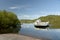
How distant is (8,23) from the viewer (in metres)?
8.27

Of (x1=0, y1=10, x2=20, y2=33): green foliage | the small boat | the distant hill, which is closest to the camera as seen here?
the distant hill

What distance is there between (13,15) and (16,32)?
818 millimetres

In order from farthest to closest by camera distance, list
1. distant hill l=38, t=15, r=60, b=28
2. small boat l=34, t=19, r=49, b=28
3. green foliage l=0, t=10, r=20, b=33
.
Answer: small boat l=34, t=19, r=49, b=28
green foliage l=0, t=10, r=20, b=33
distant hill l=38, t=15, r=60, b=28

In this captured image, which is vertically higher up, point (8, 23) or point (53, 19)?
point (53, 19)

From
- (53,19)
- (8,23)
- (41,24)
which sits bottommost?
(41,24)

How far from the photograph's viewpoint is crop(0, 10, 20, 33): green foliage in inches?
321

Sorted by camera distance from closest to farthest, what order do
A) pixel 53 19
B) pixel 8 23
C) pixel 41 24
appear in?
pixel 53 19
pixel 8 23
pixel 41 24

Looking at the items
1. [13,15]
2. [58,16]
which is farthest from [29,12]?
[58,16]

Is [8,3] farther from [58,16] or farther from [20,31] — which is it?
[58,16]

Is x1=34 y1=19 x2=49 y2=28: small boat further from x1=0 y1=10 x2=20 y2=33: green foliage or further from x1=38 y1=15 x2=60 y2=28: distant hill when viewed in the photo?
x1=0 y1=10 x2=20 y2=33: green foliage

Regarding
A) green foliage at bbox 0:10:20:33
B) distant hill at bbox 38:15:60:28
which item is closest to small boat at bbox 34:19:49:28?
distant hill at bbox 38:15:60:28

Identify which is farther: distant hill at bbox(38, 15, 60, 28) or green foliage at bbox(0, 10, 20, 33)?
green foliage at bbox(0, 10, 20, 33)

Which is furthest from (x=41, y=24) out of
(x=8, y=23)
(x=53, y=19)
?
(x=8, y=23)

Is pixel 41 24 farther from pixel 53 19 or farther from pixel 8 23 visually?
pixel 8 23
